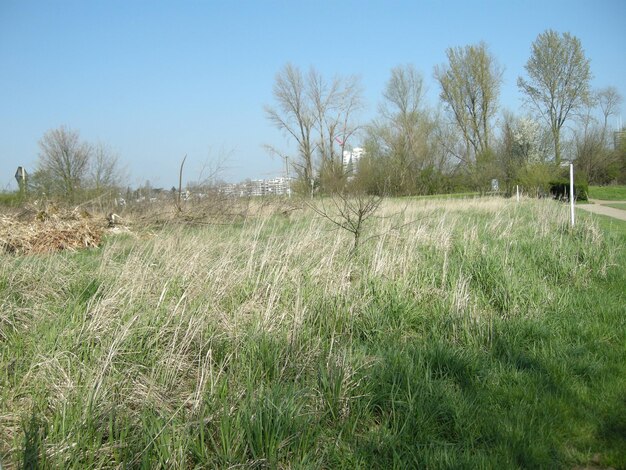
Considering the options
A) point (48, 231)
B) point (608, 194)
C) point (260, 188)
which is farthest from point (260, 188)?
point (608, 194)

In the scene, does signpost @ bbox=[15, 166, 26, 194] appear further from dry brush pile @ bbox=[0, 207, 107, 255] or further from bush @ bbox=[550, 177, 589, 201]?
bush @ bbox=[550, 177, 589, 201]

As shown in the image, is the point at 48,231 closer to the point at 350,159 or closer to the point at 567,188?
the point at 350,159

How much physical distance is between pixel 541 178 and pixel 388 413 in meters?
30.3

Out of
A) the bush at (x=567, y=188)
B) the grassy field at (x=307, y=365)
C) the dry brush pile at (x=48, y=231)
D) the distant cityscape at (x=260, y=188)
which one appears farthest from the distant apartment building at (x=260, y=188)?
the bush at (x=567, y=188)

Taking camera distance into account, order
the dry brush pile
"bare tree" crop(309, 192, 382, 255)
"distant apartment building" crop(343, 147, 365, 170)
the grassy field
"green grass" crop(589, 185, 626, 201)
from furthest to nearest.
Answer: "green grass" crop(589, 185, 626, 201)
"distant apartment building" crop(343, 147, 365, 170)
the dry brush pile
"bare tree" crop(309, 192, 382, 255)
the grassy field

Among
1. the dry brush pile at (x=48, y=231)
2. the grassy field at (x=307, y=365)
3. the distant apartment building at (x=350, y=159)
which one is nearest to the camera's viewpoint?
the grassy field at (x=307, y=365)

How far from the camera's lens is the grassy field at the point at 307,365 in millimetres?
2824

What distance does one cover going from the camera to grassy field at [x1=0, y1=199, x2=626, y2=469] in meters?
2.82


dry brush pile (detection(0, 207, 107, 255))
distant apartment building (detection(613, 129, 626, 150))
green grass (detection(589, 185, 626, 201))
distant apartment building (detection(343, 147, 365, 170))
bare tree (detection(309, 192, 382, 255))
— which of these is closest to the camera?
bare tree (detection(309, 192, 382, 255))

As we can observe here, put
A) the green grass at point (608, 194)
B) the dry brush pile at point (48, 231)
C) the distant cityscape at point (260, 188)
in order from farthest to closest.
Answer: the green grass at point (608, 194)
the distant cityscape at point (260, 188)
the dry brush pile at point (48, 231)

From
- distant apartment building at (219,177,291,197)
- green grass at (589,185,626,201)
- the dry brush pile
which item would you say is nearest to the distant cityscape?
distant apartment building at (219,177,291,197)

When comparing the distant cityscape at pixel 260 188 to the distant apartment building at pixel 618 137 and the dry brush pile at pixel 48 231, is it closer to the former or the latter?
the dry brush pile at pixel 48 231

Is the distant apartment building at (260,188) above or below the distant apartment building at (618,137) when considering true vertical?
below

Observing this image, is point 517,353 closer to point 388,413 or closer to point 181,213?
point 388,413
